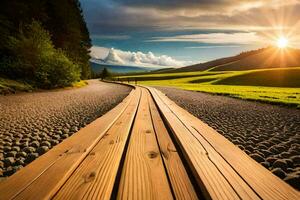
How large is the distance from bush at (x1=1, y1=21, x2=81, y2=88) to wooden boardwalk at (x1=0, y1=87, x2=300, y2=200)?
19092 millimetres

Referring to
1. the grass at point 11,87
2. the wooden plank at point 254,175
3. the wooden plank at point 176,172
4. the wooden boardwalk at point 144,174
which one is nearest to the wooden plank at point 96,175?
the wooden boardwalk at point 144,174

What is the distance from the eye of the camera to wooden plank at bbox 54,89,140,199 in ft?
4.83

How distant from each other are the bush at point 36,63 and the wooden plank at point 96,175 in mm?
18994

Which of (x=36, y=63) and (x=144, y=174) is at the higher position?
→ (x=36, y=63)

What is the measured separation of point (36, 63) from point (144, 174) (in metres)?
21.4

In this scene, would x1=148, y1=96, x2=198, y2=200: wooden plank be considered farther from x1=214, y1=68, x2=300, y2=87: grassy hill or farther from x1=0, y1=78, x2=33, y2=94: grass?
x1=214, y1=68, x2=300, y2=87: grassy hill

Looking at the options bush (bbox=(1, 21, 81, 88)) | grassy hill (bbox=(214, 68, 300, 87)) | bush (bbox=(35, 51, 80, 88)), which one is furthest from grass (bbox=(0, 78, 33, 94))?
grassy hill (bbox=(214, 68, 300, 87))

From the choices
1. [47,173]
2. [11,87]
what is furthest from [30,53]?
[47,173]

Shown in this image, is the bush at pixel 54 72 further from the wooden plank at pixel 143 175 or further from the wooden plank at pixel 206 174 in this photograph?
the wooden plank at pixel 206 174

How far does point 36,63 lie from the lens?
20.8 m

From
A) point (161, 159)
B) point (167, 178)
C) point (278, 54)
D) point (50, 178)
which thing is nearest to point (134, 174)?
point (167, 178)

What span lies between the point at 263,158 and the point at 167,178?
192 cm

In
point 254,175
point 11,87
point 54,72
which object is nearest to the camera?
point 254,175

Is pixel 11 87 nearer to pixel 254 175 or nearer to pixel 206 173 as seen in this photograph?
pixel 206 173
